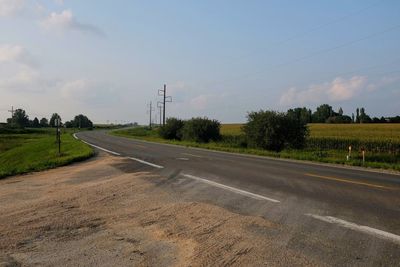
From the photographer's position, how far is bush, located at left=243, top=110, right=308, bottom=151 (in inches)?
1596

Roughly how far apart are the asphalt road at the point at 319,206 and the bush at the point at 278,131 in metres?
23.6

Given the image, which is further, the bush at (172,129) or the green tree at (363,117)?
the green tree at (363,117)

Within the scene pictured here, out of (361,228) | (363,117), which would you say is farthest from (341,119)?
(361,228)

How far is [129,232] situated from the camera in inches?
306

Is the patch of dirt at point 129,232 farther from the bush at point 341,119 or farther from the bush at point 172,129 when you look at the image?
the bush at point 341,119

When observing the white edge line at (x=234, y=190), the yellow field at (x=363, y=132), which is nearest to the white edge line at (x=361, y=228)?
the white edge line at (x=234, y=190)

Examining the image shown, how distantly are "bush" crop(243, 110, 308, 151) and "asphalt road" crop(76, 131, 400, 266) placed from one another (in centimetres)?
2358

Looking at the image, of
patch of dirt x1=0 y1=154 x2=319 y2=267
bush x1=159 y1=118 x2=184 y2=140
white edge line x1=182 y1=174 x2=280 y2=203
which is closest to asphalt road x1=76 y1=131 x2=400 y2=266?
white edge line x1=182 y1=174 x2=280 y2=203

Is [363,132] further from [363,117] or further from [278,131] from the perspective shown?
[363,117]

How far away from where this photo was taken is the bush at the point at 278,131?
4053 cm

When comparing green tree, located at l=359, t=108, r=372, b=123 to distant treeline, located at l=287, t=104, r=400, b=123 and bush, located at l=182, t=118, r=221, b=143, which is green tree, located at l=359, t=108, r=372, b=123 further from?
bush, located at l=182, t=118, r=221, b=143

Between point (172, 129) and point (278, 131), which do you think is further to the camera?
point (172, 129)

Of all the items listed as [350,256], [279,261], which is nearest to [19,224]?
[279,261]

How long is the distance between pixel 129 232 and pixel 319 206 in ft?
13.4
